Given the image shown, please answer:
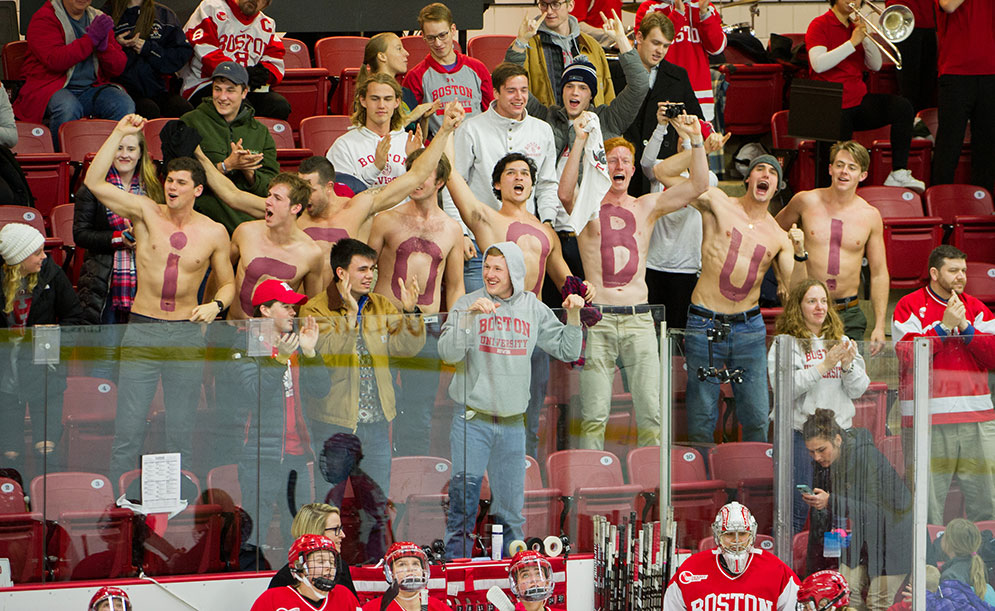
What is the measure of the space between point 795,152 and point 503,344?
479 centimetres

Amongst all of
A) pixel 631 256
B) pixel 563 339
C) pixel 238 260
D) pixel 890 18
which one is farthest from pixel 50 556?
pixel 890 18

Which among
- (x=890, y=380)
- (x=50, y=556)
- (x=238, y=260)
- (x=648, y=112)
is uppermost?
(x=648, y=112)

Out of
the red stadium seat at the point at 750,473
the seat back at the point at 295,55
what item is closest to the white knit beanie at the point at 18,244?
the red stadium seat at the point at 750,473

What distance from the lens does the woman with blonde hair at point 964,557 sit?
711 centimetres

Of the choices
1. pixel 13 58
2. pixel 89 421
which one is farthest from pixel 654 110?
pixel 13 58

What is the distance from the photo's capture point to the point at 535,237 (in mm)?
8320

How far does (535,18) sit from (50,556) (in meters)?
4.58

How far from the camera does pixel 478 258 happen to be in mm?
8469

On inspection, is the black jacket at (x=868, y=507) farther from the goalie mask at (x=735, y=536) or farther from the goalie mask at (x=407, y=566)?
the goalie mask at (x=407, y=566)

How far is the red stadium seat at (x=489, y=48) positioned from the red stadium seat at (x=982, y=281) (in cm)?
413

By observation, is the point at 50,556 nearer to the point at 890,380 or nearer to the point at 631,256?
the point at 631,256

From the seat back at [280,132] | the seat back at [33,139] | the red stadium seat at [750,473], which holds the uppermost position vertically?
the seat back at [280,132]

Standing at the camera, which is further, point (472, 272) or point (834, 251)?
point (834, 251)

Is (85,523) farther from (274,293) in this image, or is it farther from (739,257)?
(739,257)
